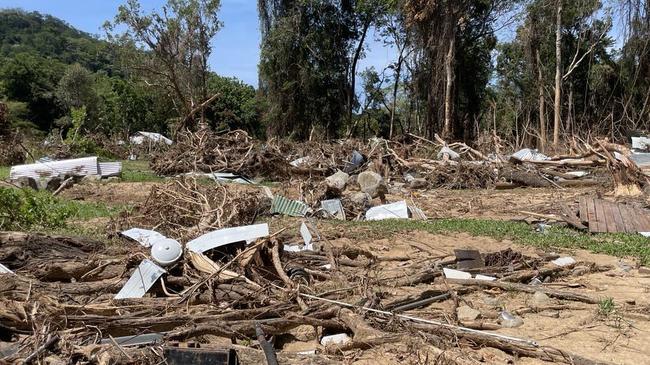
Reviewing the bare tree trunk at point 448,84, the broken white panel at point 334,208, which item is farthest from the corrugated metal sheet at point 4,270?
the bare tree trunk at point 448,84

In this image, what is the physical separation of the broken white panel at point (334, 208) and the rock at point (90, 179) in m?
6.08

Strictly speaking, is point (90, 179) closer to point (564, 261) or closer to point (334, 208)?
point (334, 208)

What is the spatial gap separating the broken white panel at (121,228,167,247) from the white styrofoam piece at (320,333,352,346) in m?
2.63

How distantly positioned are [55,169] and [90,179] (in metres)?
0.73

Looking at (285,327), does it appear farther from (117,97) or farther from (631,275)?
(117,97)

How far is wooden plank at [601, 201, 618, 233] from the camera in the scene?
7690 millimetres

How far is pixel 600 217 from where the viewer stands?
7879 mm

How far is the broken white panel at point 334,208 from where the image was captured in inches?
354

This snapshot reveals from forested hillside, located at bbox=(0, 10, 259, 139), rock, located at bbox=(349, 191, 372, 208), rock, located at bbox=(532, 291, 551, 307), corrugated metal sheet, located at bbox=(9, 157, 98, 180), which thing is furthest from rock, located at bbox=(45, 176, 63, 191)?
forested hillside, located at bbox=(0, 10, 259, 139)

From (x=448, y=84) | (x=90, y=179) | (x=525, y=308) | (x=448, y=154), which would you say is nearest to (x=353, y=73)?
(x=448, y=84)

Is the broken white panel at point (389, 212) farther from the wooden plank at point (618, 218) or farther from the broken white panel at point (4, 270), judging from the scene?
the broken white panel at point (4, 270)

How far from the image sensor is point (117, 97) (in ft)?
107

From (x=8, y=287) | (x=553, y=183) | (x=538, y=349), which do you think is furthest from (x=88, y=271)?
(x=553, y=183)

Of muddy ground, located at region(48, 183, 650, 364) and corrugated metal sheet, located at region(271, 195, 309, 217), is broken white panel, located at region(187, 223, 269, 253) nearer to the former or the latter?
muddy ground, located at region(48, 183, 650, 364)
